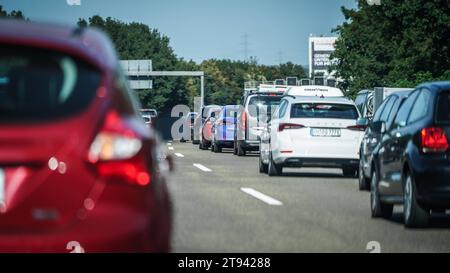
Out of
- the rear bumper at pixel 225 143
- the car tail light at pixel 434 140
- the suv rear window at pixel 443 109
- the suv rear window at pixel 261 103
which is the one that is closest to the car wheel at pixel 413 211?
the car tail light at pixel 434 140

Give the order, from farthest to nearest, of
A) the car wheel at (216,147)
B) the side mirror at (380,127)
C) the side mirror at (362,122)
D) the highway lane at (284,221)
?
1. the car wheel at (216,147)
2. the side mirror at (362,122)
3. the side mirror at (380,127)
4. the highway lane at (284,221)

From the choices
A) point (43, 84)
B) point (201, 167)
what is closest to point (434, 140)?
point (43, 84)

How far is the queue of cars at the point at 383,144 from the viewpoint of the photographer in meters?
11.9

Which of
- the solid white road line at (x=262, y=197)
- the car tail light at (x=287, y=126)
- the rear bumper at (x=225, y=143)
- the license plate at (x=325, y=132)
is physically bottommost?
the rear bumper at (x=225, y=143)

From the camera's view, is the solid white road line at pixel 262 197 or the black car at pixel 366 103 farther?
the black car at pixel 366 103

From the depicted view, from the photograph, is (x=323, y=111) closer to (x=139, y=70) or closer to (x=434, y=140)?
(x=434, y=140)

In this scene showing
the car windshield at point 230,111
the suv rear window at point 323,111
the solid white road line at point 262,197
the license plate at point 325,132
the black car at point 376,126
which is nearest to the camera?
the black car at point 376,126

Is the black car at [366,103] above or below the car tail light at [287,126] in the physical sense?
below

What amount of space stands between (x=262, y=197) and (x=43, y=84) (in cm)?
1127

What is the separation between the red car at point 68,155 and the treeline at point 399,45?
186ft

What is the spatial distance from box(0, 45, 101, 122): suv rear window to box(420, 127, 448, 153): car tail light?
7.10 m

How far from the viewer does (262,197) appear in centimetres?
1630

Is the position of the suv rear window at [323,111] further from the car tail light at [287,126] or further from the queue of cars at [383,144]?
the car tail light at [287,126]

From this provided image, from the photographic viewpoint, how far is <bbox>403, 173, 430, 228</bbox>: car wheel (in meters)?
12.0
